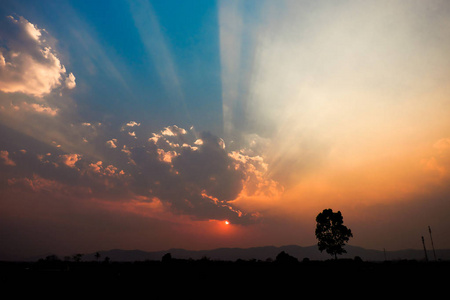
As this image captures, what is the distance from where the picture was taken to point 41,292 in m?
23.9

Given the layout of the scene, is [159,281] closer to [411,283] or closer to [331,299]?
[331,299]

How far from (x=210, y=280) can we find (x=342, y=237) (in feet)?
164

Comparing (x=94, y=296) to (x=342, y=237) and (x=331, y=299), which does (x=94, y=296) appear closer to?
(x=331, y=299)

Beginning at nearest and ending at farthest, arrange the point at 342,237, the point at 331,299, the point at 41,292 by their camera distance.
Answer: the point at 331,299 < the point at 41,292 < the point at 342,237

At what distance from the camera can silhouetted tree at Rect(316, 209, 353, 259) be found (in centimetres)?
6638

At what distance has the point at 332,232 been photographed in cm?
6725

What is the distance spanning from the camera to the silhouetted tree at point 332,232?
2613 inches

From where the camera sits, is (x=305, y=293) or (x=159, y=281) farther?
A: (x=159, y=281)

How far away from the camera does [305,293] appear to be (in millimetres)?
23016

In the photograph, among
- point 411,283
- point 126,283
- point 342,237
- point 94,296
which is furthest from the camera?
point 342,237

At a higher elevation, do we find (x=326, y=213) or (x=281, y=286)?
(x=326, y=213)

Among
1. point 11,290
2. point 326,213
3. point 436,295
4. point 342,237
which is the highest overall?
point 326,213

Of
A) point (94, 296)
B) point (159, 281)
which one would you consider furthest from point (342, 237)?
point (94, 296)

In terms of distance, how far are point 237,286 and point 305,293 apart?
6.83 metres
